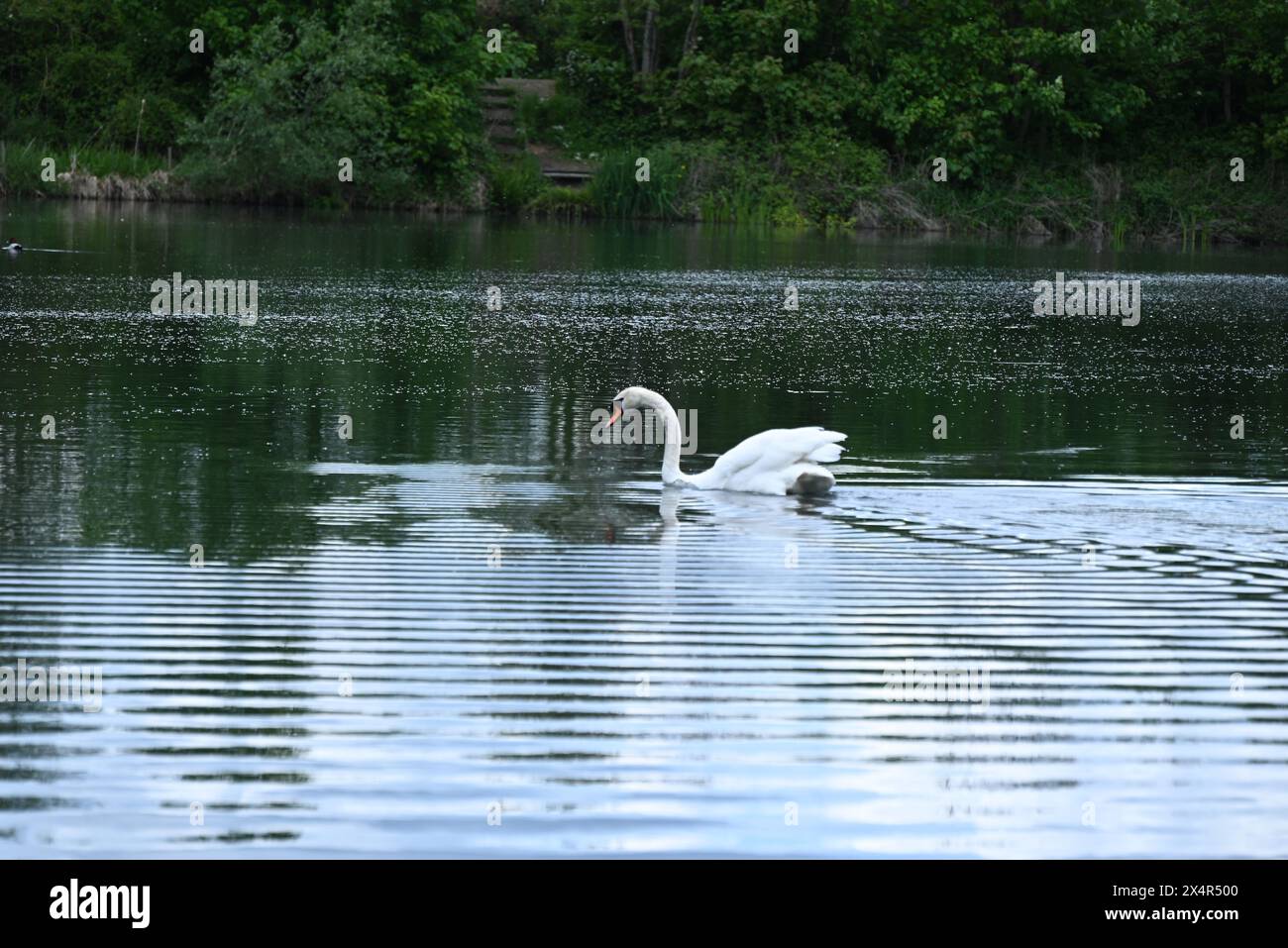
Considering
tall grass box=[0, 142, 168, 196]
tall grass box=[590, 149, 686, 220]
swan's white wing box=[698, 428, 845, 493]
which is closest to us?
swan's white wing box=[698, 428, 845, 493]

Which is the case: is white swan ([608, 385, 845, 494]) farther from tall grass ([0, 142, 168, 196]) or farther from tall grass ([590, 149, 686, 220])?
tall grass ([590, 149, 686, 220])

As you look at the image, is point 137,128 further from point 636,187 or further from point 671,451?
point 671,451

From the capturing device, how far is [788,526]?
13391 millimetres

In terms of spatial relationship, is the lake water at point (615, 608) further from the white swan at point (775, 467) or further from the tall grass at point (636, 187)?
the tall grass at point (636, 187)

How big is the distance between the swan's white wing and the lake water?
227 mm

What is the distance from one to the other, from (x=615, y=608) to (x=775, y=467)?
4.30 meters

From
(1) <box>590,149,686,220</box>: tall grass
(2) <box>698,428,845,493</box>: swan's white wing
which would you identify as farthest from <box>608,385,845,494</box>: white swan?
→ (1) <box>590,149,686,220</box>: tall grass

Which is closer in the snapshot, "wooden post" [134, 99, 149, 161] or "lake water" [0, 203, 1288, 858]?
"lake water" [0, 203, 1288, 858]

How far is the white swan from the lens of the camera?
1461cm

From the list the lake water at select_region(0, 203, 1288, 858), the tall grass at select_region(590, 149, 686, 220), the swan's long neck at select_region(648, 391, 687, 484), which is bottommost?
the lake water at select_region(0, 203, 1288, 858)
